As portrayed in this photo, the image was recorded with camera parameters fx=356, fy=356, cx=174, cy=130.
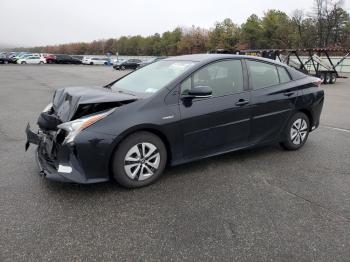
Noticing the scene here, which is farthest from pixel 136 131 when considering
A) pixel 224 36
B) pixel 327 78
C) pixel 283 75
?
pixel 224 36

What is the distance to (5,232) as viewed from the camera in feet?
10.1

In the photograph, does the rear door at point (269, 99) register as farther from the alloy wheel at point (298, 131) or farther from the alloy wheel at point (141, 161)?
the alloy wheel at point (141, 161)

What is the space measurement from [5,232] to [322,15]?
233 feet

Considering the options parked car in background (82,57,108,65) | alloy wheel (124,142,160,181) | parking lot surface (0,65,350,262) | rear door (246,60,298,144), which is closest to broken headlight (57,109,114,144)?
alloy wheel (124,142,160,181)

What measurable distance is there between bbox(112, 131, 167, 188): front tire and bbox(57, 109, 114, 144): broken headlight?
38 centimetres

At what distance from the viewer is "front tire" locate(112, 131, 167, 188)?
3.85m

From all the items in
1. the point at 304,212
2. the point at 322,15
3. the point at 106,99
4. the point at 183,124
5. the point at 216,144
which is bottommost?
the point at 304,212

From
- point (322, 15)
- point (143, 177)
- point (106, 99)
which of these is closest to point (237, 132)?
point (143, 177)

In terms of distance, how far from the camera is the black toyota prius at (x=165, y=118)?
3705mm

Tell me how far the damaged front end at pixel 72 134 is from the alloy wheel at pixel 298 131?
2.82 m

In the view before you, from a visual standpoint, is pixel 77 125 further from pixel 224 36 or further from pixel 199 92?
pixel 224 36

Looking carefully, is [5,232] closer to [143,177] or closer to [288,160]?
[143,177]

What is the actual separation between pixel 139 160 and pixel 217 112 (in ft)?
3.93

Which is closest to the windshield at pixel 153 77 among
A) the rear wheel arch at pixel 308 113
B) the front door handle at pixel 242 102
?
the front door handle at pixel 242 102
